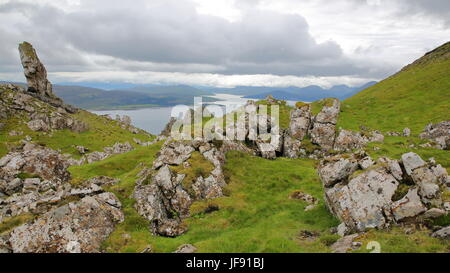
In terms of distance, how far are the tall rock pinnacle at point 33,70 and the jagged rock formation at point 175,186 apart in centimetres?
11164

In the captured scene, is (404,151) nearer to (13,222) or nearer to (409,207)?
(409,207)

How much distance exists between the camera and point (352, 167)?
24.0 meters

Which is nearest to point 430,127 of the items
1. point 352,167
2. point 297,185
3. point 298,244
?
point 297,185

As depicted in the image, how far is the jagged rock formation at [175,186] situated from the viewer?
25.3 metres

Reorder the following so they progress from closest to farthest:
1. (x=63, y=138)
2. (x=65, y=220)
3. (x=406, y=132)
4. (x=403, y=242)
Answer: (x=403, y=242) < (x=65, y=220) < (x=406, y=132) < (x=63, y=138)

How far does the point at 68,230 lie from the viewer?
20.9m

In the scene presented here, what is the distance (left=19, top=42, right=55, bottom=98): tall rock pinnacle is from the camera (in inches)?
4345

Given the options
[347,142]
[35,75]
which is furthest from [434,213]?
[35,75]

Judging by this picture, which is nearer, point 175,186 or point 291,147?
point 175,186

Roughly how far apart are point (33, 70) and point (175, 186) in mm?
120209

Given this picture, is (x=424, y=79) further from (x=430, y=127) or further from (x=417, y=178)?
(x=417, y=178)

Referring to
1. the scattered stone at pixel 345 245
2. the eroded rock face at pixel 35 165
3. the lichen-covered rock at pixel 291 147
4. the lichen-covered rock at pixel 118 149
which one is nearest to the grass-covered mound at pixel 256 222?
the scattered stone at pixel 345 245
